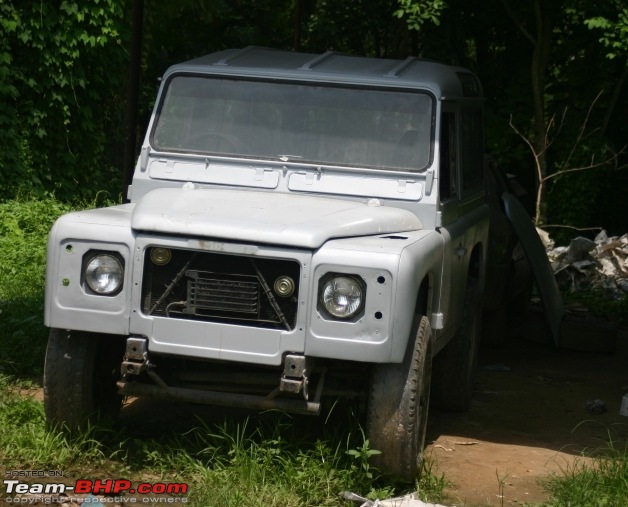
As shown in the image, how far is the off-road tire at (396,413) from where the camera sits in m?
4.89

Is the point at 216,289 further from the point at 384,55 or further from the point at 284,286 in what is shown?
the point at 384,55

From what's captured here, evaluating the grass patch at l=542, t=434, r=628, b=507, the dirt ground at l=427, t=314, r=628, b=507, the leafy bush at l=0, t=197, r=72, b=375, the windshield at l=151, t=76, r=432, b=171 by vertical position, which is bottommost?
the dirt ground at l=427, t=314, r=628, b=507

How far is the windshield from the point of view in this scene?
593cm

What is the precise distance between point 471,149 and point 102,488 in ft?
11.4

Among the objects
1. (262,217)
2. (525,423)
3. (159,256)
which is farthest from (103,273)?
(525,423)

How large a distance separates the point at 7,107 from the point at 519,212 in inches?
219

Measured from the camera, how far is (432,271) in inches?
212

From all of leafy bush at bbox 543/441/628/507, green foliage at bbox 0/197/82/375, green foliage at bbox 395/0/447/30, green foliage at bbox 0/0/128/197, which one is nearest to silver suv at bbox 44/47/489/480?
leafy bush at bbox 543/441/628/507

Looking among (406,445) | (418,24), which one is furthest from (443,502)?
(418,24)

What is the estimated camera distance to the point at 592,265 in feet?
39.1

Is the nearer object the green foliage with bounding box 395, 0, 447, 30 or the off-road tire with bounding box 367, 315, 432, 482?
the off-road tire with bounding box 367, 315, 432, 482

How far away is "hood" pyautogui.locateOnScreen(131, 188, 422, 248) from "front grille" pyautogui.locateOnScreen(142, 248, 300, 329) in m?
0.12

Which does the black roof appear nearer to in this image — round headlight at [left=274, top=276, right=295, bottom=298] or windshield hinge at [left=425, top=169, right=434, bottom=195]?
A: windshield hinge at [left=425, top=169, right=434, bottom=195]

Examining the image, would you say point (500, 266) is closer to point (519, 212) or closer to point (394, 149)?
point (519, 212)
